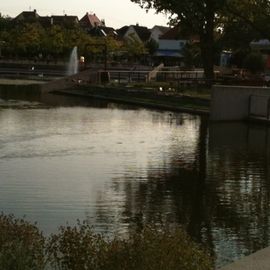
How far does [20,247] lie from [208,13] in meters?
38.6

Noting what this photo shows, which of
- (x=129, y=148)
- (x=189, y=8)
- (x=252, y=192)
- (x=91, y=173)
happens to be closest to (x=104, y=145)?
(x=129, y=148)

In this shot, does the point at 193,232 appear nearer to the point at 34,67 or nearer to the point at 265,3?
the point at 265,3

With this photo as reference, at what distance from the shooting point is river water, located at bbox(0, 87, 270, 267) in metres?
11.2

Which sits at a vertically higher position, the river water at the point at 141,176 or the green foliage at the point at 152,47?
the green foliage at the point at 152,47

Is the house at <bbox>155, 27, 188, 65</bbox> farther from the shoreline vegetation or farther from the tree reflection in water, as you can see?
the shoreline vegetation

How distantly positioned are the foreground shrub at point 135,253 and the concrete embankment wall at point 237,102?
852 inches

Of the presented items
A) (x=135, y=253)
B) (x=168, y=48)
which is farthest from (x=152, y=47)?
(x=135, y=253)

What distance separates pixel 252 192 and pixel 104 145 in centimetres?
736

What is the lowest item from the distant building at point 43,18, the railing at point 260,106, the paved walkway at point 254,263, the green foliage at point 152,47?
the railing at point 260,106

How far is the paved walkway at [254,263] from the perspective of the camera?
6.38 m

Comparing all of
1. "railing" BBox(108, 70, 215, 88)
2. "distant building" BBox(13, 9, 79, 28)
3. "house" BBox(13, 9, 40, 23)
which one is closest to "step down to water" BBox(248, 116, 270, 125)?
"railing" BBox(108, 70, 215, 88)

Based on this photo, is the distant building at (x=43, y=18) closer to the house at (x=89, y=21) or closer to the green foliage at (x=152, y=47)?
the house at (x=89, y=21)

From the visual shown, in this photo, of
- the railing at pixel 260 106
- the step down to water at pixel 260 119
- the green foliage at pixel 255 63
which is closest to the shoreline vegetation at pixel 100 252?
the step down to water at pixel 260 119

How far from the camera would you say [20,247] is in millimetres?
5891
